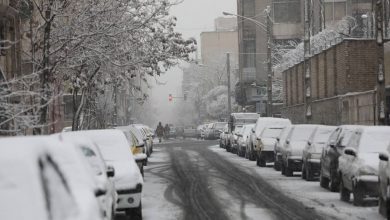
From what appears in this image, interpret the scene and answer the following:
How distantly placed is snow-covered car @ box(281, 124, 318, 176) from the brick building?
5.91 meters

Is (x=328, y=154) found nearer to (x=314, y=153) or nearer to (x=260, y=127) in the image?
(x=314, y=153)

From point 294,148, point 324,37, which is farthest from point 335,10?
point 294,148

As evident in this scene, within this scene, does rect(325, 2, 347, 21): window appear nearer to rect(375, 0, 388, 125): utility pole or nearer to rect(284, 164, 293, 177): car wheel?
rect(284, 164, 293, 177): car wheel

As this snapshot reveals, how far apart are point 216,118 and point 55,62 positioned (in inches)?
3799

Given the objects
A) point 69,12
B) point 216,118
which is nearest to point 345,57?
point 69,12

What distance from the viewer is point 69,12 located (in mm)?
22484

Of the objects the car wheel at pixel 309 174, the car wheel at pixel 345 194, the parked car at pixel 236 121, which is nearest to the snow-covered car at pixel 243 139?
the parked car at pixel 236 121

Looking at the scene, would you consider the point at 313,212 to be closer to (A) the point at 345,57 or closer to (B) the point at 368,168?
(B) the point at 368,168

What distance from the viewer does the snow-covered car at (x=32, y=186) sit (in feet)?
16.1

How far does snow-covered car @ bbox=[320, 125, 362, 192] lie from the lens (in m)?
17.6

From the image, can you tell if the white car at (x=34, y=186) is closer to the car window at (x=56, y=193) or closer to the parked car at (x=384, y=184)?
the car window at (x=56, y=193)

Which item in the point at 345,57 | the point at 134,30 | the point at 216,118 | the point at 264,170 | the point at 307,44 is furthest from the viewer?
the point at 216,118

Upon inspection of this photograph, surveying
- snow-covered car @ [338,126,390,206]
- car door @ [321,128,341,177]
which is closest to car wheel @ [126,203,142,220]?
snow-covered car @ [338,126,390,206]

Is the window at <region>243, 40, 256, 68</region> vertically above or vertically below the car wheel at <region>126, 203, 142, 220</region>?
above
